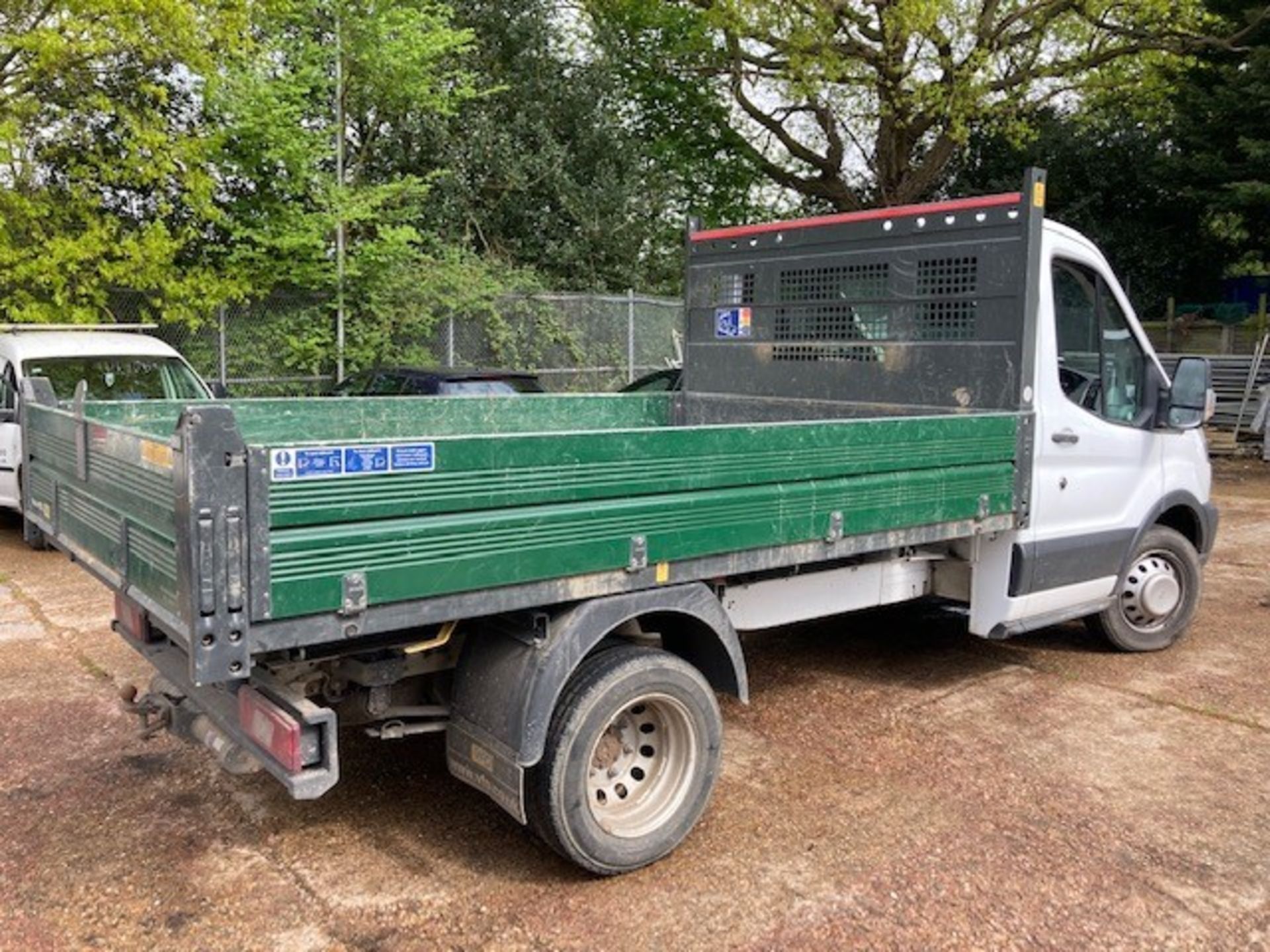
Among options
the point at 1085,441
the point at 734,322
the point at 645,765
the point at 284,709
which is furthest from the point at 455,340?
the point at 284,709

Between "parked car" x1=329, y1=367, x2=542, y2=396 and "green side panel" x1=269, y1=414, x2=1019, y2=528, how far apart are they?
17.4ft

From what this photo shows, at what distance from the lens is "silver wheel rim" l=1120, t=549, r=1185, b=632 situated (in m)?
6.30

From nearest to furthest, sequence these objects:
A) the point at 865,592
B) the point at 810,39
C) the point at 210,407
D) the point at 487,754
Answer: the point at 210,407
the point at 487,754
the point at 865,592
the point at 810,39

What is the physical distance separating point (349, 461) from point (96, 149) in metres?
10.5

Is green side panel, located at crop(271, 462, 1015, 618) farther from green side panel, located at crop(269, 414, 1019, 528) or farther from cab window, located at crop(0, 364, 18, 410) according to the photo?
cab window, located at crop(0, 364, 18, 410)

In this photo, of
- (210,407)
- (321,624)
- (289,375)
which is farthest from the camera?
(289,375)

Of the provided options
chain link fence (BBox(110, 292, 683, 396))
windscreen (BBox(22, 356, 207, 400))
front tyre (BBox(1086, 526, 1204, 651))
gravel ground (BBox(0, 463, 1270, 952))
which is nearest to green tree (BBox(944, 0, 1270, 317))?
chain link fence (BBox(110, 292, 683, 396))

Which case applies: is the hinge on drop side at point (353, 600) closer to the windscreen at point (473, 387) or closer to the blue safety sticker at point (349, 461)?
the blue safety sticker at point (349, 461)

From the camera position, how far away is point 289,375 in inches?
550

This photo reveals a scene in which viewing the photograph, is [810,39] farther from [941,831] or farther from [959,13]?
[941,831]

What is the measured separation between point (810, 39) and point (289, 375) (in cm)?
976

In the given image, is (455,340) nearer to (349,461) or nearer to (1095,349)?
(1095,349)

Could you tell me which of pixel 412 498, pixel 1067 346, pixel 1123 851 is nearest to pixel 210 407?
pixel 412 498

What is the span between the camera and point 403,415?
552 cm
